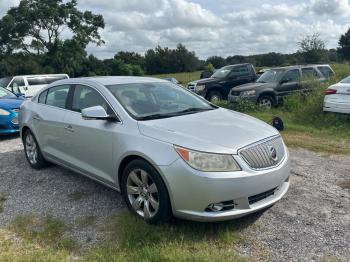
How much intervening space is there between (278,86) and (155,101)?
364 inches

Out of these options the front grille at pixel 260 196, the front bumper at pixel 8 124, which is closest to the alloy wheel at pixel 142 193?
the front grille at pixel 260 196

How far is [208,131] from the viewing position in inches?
153

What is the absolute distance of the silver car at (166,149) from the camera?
3518 millimetres

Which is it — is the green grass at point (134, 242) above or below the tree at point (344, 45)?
below

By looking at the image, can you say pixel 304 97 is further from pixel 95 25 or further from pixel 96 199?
pixel 95 25

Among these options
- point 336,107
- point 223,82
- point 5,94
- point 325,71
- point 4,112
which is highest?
point 325,71

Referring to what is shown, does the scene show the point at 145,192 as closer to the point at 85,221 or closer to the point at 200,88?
the point at 85,221

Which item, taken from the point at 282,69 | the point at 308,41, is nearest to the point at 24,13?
the point at 308,41

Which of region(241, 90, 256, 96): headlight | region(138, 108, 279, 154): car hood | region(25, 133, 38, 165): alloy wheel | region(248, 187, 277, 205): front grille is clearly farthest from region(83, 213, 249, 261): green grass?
region(241, 90, 256, 96): headlight

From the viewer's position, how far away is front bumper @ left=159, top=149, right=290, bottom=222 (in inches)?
136

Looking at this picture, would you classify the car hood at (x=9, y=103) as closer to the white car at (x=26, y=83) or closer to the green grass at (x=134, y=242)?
the green grass at (x=134, y=242)

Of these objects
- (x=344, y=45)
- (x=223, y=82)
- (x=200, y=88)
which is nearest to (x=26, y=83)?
(x=200, y=88)

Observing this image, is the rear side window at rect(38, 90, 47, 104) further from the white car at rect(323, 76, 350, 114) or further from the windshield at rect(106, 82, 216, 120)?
the white car at rect(323, 76, 350, 114)

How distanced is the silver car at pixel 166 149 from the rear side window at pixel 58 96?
0.03 m
